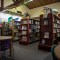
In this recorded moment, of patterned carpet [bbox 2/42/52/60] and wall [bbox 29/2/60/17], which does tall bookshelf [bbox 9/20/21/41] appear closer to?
wall [bbox 29/2/60/17]

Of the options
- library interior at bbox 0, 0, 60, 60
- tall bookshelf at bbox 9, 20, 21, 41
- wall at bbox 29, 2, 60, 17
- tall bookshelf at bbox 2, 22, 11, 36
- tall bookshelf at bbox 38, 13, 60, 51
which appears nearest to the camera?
library interior at bbox 0, 0, 60, 60

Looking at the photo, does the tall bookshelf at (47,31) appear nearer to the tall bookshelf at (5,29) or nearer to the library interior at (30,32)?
the library interior at (30,32)

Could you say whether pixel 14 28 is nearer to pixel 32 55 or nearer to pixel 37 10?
pixel 37 10

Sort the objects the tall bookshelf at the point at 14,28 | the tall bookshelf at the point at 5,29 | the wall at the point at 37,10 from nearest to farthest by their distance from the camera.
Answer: the tall bookshelf at the point at 5,29 < the tall bookshelf at the point at 14,28 < the wall at the point at 37,10

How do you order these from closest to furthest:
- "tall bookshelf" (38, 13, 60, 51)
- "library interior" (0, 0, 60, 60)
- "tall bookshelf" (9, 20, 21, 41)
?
"library interior" (0, 0, 60, 60), "tall bookshelf" (38, 13, 60, 51), "tall bookshelf" (9, 20, 21, 41)

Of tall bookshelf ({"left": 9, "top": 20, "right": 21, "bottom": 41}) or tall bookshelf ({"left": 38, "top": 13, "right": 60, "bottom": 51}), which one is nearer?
tall bookshelf ({"left": 38, "top": 13, "right": 60, "bottom": 51})

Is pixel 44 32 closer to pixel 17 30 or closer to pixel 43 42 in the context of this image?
pixel 43 42

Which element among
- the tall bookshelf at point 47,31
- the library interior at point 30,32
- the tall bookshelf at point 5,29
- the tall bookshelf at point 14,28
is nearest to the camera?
the library interior at point 30,32

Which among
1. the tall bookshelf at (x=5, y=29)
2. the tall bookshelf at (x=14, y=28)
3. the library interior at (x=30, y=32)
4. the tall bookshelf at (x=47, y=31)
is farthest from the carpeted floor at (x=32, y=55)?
the tall bookshelf at (x=5, y=29)

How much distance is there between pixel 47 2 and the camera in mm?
10125

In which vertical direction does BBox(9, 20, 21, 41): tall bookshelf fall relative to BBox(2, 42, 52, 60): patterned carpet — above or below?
above

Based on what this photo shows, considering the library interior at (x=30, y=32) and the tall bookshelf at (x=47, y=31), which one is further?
the tall bookshelf at (x=47, y=31)

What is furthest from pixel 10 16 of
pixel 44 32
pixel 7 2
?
pixel 44 32

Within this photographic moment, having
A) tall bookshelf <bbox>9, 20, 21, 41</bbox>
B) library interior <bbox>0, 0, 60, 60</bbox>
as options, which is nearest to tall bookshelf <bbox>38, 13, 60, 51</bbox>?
library interior <bbox>0, 0, 60, 60</bbox>
